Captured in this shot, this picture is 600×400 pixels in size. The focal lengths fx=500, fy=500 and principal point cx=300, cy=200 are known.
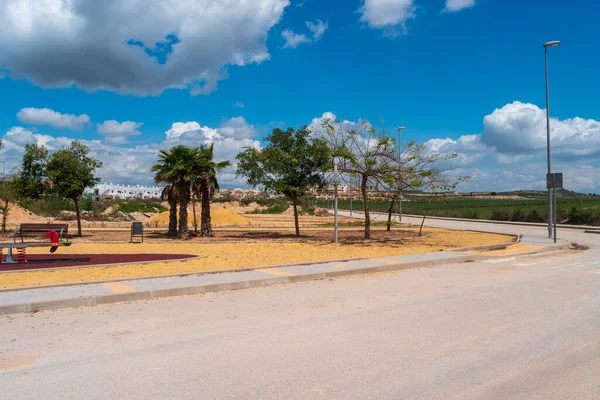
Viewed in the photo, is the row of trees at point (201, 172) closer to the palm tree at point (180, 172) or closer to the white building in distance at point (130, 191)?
the palm tree at point (180, 172)

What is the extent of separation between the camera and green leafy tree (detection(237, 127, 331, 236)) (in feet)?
80.6

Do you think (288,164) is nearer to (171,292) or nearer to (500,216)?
(171,292)

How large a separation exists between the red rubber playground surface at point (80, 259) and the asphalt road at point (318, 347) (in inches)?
214

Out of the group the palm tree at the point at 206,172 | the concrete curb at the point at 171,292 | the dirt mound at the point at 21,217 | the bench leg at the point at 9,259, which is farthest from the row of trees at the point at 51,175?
the dirt mound at the point at 21,217

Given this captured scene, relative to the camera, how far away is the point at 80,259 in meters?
14.8

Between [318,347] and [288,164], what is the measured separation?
→ 19.3 meters

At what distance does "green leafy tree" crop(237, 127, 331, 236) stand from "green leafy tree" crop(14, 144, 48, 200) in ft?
32.1

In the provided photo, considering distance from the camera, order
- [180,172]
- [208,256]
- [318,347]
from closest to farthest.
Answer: [318,347] → [208,256] → [180,172]

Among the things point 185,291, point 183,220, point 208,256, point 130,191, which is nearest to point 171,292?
point 185,291

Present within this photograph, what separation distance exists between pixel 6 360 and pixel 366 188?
1877 centimetres

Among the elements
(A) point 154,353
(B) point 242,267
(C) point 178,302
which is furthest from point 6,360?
(B) point 242,267

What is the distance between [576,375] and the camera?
5043 mm

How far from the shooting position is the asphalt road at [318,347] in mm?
4723

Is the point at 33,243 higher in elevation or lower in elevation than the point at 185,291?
higher
